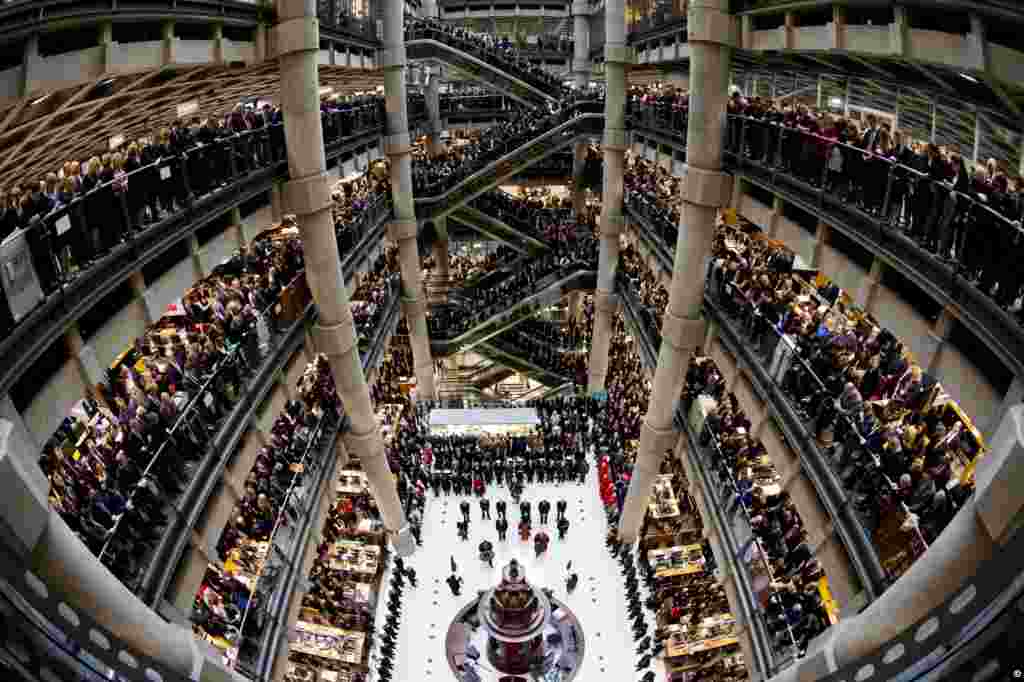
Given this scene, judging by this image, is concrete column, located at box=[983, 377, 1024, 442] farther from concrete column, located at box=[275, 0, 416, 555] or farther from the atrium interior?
concrete column, located at box=[275, 0, 416, 555]

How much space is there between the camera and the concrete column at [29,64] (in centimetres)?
630

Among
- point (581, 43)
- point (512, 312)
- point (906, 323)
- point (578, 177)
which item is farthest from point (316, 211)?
point (581, 43)

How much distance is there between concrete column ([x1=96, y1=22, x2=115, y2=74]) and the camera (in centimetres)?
757

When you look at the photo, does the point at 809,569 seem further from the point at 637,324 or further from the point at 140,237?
the point at 140,237

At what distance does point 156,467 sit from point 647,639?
41.4ft

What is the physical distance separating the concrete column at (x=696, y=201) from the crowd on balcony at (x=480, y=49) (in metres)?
14.7

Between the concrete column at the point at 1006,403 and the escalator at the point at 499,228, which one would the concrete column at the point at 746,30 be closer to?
the concrete column at the point at 1006,403

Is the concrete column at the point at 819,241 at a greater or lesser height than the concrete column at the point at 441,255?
greater

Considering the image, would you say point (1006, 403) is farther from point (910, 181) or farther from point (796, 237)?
point (796, 237)

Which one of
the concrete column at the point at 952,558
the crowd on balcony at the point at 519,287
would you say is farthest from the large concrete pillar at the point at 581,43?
the concrete column at the point at 952,558

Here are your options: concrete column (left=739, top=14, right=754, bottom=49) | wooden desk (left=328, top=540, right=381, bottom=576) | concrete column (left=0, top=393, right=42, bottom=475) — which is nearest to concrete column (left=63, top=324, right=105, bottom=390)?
concrete column (left=0, top=393, right=42, bottom=475)

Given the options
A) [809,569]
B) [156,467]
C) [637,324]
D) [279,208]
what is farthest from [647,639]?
[279,208]

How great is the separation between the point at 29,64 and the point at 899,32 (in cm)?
984

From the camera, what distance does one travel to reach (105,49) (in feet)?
24.9
